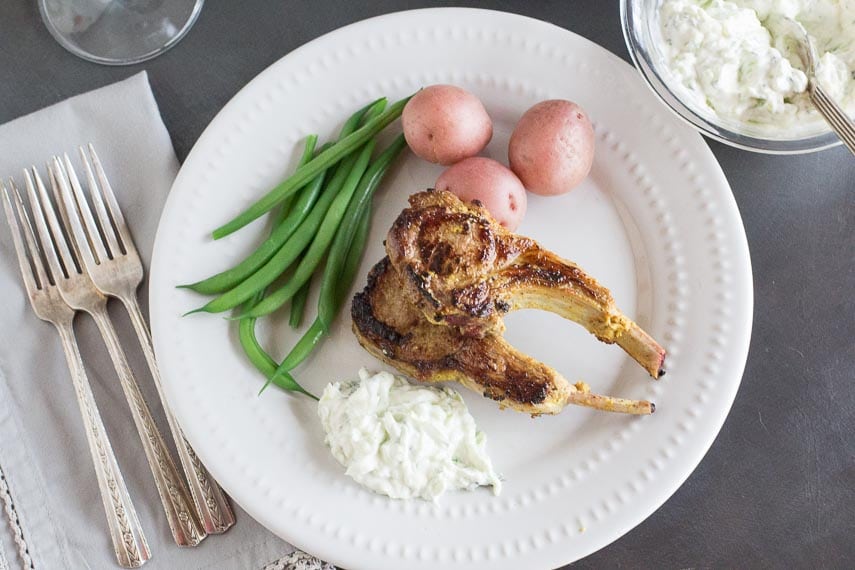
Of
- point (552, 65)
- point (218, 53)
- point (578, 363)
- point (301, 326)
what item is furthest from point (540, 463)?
point (218, 53)

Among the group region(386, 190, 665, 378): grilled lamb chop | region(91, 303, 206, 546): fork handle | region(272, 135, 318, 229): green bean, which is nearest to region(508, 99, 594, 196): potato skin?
region(386, 190, 665, 378): grilled lamb chop

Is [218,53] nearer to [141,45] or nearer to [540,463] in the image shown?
[141,45]

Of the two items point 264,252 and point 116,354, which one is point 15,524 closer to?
point 116,354

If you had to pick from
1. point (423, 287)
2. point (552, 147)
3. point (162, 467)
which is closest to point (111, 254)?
point (162, 467)

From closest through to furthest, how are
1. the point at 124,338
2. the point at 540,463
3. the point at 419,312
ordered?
the point at 419,312, the point at 540,463, the point at 124,338

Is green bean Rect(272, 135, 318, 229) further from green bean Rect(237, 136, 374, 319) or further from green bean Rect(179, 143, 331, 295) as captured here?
green bean Rect(237, 136, 374, 319)
